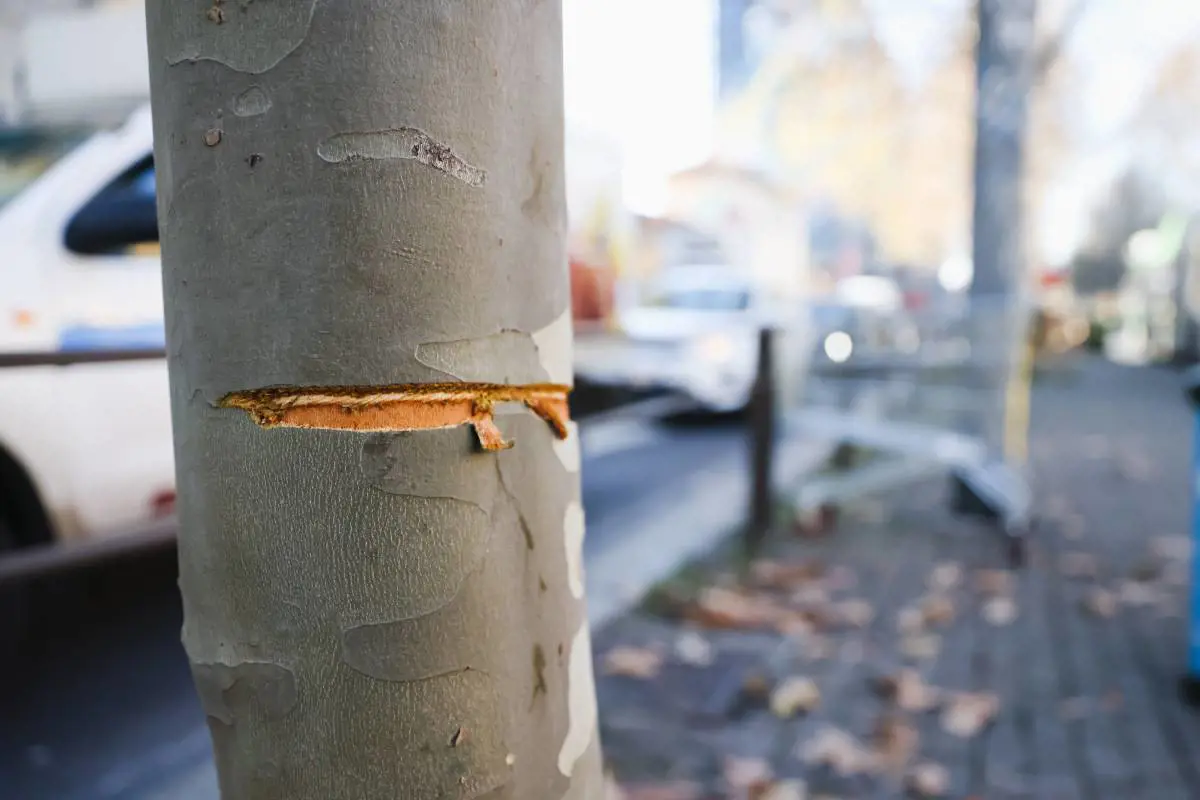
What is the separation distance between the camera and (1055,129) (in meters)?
22.7

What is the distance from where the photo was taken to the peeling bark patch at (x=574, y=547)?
899 millimetres

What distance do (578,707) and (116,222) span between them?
3.50 meters

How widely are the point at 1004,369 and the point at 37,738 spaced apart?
530 cm

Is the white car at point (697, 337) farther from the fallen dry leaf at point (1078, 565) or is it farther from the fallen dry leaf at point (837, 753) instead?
the fallen dry leaf at point (837, 753)

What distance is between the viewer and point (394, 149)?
725 millimetres

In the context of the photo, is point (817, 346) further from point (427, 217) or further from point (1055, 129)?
point (1055, 129)

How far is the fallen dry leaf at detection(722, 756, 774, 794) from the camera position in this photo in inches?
111

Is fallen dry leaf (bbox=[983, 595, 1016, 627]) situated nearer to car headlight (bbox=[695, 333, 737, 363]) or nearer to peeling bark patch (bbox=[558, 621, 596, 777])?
peeling bark patch (bbox=[558, 621, 596, 777])

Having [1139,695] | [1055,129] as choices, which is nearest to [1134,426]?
[1139,695]

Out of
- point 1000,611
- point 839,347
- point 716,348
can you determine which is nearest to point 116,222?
point 1000,611

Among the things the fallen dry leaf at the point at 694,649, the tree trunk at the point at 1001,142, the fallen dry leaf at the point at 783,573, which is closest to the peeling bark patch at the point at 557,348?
the fallen dry leaf at the point at 694,649

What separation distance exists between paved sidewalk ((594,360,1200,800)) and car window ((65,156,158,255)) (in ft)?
8.14

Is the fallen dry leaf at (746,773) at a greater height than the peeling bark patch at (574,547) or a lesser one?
lesser

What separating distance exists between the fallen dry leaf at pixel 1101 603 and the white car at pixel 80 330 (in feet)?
13.9
